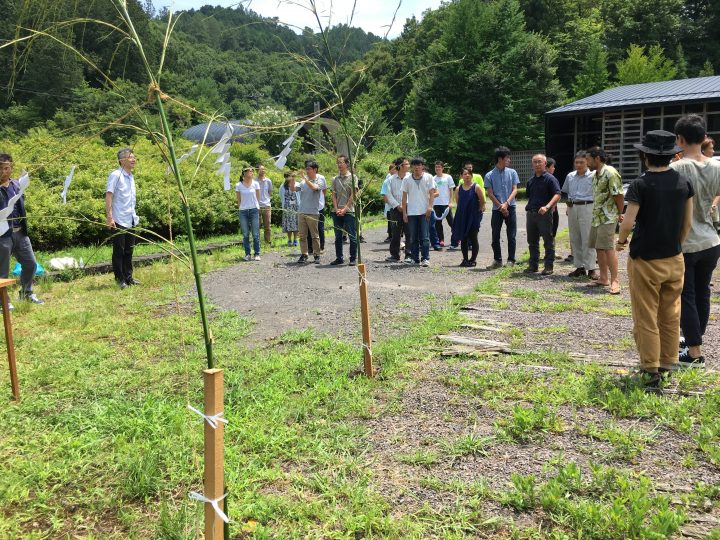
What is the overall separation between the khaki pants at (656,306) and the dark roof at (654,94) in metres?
17.5

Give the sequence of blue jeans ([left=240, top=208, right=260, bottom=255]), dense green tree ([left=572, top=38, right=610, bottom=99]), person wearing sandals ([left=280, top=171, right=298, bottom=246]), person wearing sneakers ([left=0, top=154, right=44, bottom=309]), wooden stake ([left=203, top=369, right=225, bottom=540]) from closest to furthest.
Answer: wooden stake ([left=203, top=369, right=225, bottom=540]) < person wearing sneakers ([left=0, top=154, right=44, bottom=309]) < blue jeans ([left=240, top=208, right=260, bottom=255]) < person wearing sandals ([left=280, top=171, right=298, bottom=246]) < dense green tree ([left=572, top=38, right=610, bottom=99])

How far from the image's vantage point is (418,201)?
930 cm

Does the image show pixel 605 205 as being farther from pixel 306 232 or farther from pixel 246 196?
pixel 246 196

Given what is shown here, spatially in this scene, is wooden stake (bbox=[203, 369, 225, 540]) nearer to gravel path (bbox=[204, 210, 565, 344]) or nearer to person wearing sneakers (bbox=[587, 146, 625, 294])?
gravel path (bbox=[204, 210, 565, 344])

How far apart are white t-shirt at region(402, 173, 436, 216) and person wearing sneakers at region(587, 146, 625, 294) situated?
9.43 ft

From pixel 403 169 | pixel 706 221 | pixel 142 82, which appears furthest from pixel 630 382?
pixel 403 169

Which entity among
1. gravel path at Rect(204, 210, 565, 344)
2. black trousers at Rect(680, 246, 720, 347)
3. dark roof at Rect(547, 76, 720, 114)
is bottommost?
gravel path at Rect(204, 210, 565, 344)

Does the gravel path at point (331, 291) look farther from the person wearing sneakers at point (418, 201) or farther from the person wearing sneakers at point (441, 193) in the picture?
the person wearing sneakers at point (441, 193)

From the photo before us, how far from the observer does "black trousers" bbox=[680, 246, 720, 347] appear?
425 cm

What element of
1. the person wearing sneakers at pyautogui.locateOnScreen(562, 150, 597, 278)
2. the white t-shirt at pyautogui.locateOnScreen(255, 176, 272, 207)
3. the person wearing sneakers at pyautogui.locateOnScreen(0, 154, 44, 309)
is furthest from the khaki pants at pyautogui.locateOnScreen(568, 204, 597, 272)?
the person wearing sneakers at pyautogui.locateOnScreen(0, 154, 44, 309)

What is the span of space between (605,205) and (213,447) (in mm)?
6251

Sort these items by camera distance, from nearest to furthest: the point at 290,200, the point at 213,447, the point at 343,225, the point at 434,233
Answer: the point at 213,447
the point at 343,225
the point at 434,233
the point at 290,200

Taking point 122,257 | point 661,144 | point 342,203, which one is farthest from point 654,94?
point 122,257

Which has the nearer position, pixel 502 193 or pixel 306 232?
pixel 502 193
